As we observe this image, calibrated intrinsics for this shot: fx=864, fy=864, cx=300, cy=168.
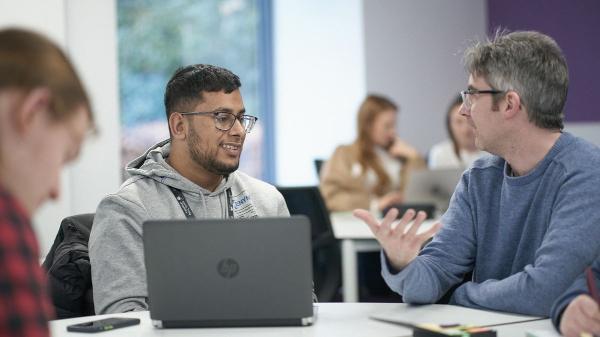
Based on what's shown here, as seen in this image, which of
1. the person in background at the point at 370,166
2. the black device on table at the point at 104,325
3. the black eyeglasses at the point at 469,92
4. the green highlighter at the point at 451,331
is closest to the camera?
the green highlighter at the point at 451,331

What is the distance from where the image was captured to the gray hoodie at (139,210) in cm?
224

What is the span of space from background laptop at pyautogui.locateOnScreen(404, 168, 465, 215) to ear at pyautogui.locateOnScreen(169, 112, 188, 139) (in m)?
2.55

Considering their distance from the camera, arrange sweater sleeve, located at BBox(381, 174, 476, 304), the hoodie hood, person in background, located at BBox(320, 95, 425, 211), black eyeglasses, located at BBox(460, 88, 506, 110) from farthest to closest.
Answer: person in background, located at BBox(320, 95, 425, 211) → the hoodie hood → black eyeglasses, located at BBox(460, 88, 506, 110) → sweater sleeve, located at BBox(381, 174, 476, 304)

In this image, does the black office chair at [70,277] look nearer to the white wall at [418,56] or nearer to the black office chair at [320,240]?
the black office chair at [320,240]

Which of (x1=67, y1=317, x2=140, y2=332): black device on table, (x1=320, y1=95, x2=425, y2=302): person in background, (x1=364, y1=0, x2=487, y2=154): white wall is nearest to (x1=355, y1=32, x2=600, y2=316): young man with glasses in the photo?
(x1=67, y1=317, x2=140, y2=332): black device on table

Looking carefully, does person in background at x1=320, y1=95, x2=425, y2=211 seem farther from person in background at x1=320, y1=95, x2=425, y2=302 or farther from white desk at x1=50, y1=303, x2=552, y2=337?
white desk at x1=50, y1=303, x2=552, y2=337

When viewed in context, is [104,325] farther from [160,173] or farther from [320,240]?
[320,240]

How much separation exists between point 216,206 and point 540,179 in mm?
948

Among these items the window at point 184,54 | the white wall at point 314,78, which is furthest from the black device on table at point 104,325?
the white wall at point 314,78

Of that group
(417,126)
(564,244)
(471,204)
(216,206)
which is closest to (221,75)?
(216,206)

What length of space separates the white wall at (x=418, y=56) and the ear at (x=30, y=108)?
6.20 meters

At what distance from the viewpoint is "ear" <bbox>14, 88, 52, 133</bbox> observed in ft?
3.43

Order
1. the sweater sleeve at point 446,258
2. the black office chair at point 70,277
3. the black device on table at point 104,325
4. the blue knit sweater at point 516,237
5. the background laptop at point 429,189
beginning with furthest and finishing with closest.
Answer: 1. the background laptop at point 429,189
2. the black office chair at point 70,277
3. the sweater sleeve at point 446,258
4. the blue knit sweater at point 516,237
5. the black device on table at point 104,325

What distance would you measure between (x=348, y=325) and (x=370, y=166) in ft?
13.0
